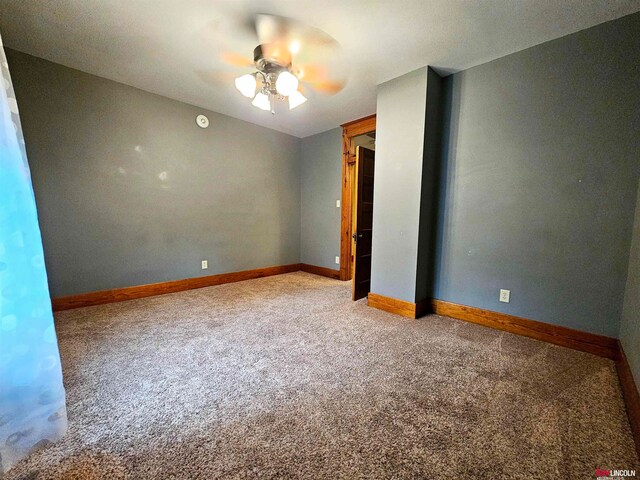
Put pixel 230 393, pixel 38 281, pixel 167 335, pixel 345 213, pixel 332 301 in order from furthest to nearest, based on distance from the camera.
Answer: pixel 345 213, pixel 332 301, pixel 167 335, pixel 230 393, pixel 38 281

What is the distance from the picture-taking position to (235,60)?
237 centimetres

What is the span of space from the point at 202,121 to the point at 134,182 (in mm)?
1234

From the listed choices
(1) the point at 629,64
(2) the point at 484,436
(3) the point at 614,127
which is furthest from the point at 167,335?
(1) the point at 629,64

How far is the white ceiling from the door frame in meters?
1.19

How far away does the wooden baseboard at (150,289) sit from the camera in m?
2.71

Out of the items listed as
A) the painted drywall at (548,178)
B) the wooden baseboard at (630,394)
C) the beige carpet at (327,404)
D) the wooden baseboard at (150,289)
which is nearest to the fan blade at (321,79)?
the painted drywall at (548,178)

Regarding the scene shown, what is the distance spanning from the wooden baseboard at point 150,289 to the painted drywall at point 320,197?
848mm

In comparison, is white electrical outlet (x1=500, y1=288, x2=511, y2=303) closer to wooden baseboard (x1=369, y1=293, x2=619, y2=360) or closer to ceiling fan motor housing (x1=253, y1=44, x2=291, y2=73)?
wooden baseboard (x1=369, y1=293, x2=619, y2=360)

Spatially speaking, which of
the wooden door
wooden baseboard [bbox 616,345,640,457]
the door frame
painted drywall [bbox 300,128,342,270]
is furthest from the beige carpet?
painted drywall [bbox 300,128,342,270]

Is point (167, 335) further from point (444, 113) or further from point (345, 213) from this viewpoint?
point (444, 113)

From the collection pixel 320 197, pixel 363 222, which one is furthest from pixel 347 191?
pixel 363 222

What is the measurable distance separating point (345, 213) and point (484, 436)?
329 centimetres

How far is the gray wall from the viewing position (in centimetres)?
256

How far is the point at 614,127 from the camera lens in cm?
185
